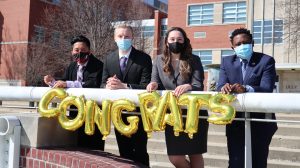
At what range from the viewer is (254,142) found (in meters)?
3.49

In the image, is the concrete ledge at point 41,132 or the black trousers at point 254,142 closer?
the black trousers at point 254,142

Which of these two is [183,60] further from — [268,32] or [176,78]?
[268,32]

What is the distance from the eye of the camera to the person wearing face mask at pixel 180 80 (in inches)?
144

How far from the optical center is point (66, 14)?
30656mm

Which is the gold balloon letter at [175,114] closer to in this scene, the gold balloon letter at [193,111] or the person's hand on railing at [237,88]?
the gold balloon letter at [193,111]

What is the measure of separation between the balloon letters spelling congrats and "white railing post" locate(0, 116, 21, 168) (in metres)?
0.35

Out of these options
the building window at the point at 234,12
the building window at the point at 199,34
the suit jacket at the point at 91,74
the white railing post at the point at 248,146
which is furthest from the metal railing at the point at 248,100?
the building window at the point at 199,34

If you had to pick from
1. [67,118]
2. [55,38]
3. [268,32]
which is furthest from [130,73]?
[268,32]

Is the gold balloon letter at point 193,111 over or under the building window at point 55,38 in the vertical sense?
under

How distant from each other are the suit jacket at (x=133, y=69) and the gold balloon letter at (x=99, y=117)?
16.3 inches

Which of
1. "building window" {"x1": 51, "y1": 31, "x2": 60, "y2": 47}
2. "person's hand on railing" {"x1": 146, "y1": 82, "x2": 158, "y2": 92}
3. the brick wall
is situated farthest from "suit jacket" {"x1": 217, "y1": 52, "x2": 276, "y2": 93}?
"building window" {"x1": 51, "y1": 31, "x2": 60, "y2": 47}

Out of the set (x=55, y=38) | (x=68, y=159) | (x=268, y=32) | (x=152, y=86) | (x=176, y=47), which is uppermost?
(x=268, y=32)

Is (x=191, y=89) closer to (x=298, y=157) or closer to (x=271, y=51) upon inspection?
(x=298, y=157)

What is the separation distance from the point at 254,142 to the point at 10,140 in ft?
8.11
